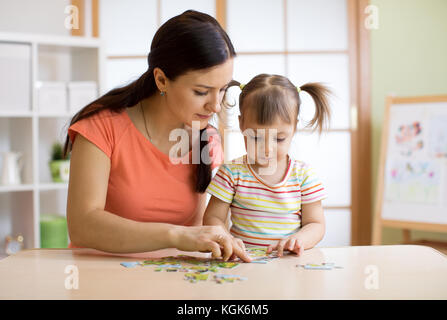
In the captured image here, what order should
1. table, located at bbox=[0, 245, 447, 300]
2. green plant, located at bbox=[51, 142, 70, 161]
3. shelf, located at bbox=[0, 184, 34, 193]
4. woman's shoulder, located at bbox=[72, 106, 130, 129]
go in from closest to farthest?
table, located at bbox=[0, 245, 447, 300]
woman's shoulder, located at bbox=[72, 106, 130, 129]
shelf, located at bbox=[0, 184, 34, 193]
green plant, located at bbox=[51, 142, 70, 161]

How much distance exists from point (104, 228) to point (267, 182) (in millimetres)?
481

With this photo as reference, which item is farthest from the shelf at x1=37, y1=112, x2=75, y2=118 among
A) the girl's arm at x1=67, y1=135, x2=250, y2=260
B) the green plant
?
the girl's arm at x1=67, y1=135, x2=250, y2=260

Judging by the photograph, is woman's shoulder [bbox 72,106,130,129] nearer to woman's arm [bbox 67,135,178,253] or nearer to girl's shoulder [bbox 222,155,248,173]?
woman's arm [bbox 67,135,178,253]

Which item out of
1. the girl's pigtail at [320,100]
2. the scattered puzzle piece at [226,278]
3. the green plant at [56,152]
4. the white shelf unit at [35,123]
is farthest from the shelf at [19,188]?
the scattered puzzle piece at [226,278]

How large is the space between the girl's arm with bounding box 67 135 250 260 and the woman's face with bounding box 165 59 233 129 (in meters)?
0.23

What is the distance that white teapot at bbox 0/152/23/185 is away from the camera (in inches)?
115

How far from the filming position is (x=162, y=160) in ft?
4.70

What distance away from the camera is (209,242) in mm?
1045

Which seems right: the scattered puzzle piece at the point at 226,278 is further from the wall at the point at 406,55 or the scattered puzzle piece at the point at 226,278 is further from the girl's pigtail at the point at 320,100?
the wall at the point at 406,55

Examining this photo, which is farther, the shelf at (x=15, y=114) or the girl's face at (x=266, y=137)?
the shelf at (x=15, y=114)

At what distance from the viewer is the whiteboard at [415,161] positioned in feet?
9.86

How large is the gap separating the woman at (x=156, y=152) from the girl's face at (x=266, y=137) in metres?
0.12

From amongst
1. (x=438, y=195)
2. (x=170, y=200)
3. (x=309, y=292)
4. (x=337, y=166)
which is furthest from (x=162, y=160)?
(x=337, y=166)

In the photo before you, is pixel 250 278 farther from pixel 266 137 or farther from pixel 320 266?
pixel 266 137
